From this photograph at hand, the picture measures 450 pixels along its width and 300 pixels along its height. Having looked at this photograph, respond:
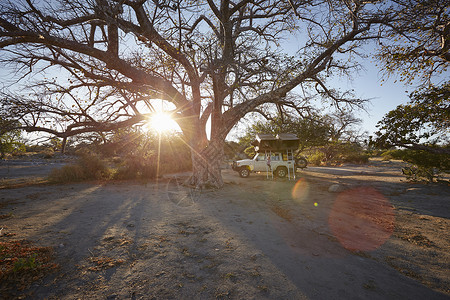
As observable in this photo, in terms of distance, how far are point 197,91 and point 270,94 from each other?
368 centimetres

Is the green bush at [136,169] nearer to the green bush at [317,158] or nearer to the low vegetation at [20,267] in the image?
the low vegetation at [20,267]

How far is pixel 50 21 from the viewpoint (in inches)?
223

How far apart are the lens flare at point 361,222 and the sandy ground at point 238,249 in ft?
0.11

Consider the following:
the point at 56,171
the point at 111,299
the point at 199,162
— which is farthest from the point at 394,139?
the point at 56,171

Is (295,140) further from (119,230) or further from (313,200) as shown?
(119,230)

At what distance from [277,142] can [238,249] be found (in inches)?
430

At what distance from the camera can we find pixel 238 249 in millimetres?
3164

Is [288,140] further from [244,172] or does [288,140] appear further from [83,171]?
[83,171]

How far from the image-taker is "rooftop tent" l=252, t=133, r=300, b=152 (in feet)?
40.5

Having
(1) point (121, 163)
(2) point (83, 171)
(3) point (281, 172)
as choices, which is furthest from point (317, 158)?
(2) point (83, 171)

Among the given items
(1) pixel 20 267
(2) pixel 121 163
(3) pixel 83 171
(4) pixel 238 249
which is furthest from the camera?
(2) pixel 121 163

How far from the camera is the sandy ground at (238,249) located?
7.16 feet

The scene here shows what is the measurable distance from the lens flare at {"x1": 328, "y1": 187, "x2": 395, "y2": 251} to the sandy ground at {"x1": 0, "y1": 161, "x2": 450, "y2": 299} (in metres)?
0.03

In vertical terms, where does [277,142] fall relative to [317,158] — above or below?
above
